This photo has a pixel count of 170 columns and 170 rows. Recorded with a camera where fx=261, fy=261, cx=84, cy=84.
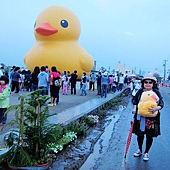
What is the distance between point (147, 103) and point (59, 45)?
17.7 metres

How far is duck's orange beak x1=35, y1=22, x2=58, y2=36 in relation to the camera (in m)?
19.7

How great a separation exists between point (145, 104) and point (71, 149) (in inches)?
77.0

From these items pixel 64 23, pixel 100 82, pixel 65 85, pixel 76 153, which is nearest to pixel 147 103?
pixel 76 153

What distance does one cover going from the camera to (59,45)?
21.8 m

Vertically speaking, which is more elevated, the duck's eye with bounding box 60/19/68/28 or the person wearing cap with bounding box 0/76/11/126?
the duck's eye with bounding box 60/19/68/28

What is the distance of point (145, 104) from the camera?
483 cm

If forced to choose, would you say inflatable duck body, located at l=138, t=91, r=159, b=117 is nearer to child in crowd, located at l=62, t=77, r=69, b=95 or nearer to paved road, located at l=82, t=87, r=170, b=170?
paved road, located at l=82, t=87, r=170, b=170

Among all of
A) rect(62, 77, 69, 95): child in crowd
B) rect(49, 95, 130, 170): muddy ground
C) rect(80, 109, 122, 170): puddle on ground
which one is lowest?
rect(80, 109, 122, 170): puddle on ground

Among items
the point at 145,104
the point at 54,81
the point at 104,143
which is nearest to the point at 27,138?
the point at 145,104

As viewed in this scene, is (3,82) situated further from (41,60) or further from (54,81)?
(41,60)

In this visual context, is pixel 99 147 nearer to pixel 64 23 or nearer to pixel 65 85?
pixel 65 85

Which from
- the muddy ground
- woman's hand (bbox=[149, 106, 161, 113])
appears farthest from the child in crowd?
woman's hand (bbox=[149, 106, 161, 113])

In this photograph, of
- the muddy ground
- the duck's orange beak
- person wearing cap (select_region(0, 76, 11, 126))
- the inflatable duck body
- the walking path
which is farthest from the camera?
the duck's orange beak

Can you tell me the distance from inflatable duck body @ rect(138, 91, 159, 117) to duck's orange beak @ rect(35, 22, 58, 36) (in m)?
15.9
